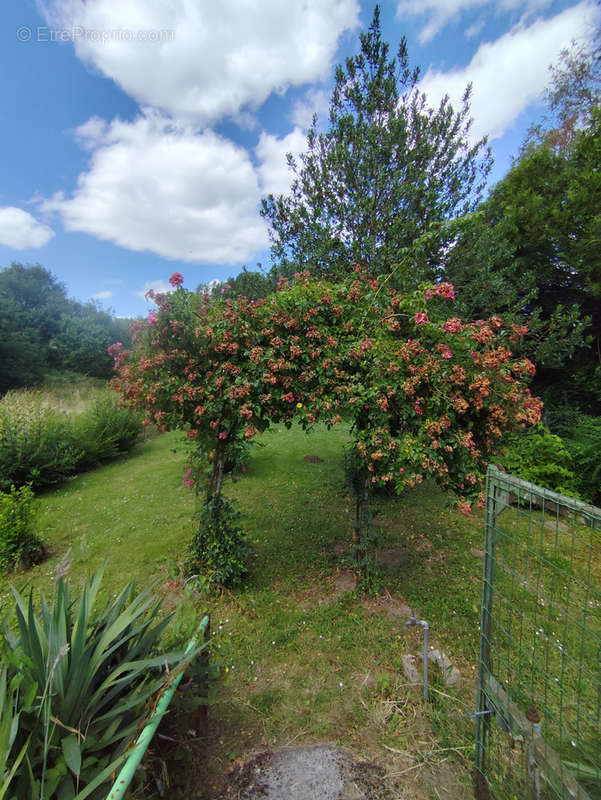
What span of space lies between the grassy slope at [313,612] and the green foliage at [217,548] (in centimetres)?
28

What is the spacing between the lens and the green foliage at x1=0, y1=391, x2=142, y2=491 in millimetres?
6449

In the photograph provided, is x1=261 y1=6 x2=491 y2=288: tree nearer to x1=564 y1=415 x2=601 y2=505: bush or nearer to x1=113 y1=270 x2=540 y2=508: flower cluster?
x1=113 y1=270 x2=540 y2=508: flower cluster

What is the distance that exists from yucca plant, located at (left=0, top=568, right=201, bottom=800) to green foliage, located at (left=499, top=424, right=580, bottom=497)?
5.67 metres

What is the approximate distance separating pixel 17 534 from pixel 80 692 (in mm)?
3713

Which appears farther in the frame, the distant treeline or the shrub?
the distant treeline

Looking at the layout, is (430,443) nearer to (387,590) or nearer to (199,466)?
(387,590)

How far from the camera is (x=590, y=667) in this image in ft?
8.53

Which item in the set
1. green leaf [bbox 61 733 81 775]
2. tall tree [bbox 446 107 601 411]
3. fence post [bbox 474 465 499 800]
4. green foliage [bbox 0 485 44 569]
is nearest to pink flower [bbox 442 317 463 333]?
fence post [bbox 474 465 499 800]

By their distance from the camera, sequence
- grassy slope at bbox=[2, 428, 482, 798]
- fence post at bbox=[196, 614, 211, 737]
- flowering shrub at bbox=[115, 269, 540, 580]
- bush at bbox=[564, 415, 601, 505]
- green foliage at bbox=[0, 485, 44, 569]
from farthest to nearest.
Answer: bush at bbox=[564, 415, 601, 505], green foliage at bbox=[0, 485, 44, 569], flowering shrub at bbox=[115, 269, 540, 580], grassy slope at bbox=[2, 428, 482, 798], fence post at bbox=[196, 614, 211, 737]

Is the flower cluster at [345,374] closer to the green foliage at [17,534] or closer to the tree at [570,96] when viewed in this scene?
the green foliage at [17,534]

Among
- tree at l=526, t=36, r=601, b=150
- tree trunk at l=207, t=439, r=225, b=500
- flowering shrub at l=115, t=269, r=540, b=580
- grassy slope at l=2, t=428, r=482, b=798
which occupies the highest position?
tree at l=526, t=36, r=601, b=150

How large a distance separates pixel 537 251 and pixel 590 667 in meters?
8.10

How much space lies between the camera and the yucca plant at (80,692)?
1235 millimetres

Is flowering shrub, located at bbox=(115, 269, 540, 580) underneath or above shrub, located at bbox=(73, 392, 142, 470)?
above
